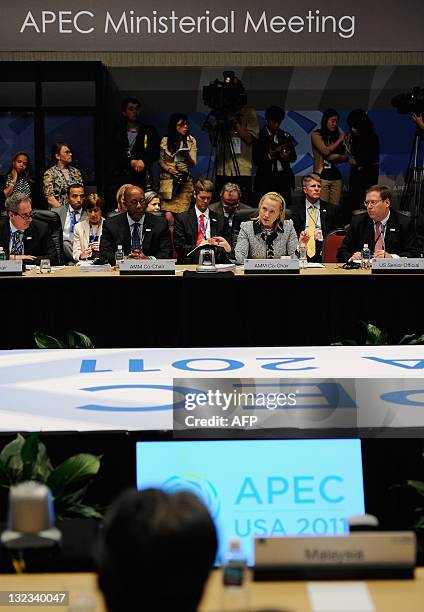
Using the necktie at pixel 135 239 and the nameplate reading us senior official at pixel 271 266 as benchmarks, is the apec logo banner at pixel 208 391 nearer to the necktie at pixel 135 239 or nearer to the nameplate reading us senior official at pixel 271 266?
the nameplate reading us senior official at pixel 271 266

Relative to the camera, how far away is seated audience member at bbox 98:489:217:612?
952mm

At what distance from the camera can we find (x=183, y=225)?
686 centimetres

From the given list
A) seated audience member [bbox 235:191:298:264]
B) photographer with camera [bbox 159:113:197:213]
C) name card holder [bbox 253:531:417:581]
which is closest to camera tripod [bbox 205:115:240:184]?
photographer with camera [bbox 159:113:197:213]

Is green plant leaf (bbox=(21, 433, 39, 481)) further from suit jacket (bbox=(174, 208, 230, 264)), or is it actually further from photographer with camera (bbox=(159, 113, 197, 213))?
photographer with camera (bbox=(159, 113, 197, 213))

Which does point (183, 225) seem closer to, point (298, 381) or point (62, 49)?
point (62, 49)

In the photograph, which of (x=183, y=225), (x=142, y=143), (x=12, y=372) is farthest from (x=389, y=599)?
(x=142, y=143)

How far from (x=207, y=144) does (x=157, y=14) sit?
225 centimetres

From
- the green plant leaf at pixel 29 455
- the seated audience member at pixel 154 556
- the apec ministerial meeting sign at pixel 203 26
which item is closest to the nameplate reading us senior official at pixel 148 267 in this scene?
the apec ministerial meeting sign at pixel 203 26

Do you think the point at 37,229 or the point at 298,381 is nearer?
the point at 298,381

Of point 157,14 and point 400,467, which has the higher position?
point 157,14

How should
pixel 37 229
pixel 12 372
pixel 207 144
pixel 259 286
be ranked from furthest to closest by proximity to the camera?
pixel 207 144, pixel 37 229, pixel 259 286, pixel 12 372

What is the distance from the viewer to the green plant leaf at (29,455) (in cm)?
195

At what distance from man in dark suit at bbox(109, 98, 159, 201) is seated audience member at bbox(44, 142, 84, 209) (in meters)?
0.55

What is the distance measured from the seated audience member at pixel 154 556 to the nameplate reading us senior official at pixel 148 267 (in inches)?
183
